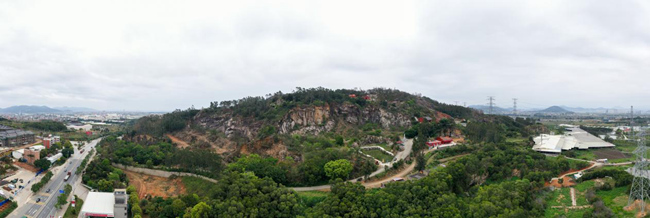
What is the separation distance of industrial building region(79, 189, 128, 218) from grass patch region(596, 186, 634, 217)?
4644 cm

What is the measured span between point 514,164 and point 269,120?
52.8 meters

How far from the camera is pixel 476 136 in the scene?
56719 millimetres

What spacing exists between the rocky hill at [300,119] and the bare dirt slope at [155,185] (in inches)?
667

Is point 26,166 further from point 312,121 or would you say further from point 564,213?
point 564,213

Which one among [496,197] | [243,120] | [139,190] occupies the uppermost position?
[243,120]

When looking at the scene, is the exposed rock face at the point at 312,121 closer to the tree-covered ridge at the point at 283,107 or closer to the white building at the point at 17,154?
the tree-covered ridge at the point at 283,107

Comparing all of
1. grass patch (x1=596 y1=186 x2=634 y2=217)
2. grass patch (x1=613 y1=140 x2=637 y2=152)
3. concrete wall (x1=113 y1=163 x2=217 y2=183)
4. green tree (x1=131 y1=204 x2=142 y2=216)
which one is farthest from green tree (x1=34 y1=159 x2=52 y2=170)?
grass patch (x1=613 y1=140 x2=637 y2=152)

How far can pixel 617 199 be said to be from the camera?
2772 cm

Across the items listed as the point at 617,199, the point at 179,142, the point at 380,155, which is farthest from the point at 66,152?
the point at 617,199

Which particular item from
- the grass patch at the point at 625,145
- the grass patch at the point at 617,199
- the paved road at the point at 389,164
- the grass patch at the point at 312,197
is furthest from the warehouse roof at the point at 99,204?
the grass patch at the point at 625,145

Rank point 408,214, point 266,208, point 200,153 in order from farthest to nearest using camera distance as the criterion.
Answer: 1. point 200,153
2. point 266,208
3. point 408,214

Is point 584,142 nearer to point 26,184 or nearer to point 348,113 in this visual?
point 348,113

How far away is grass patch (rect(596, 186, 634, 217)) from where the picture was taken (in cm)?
2534

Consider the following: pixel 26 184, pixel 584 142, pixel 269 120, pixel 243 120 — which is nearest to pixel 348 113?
pixel 269 120
